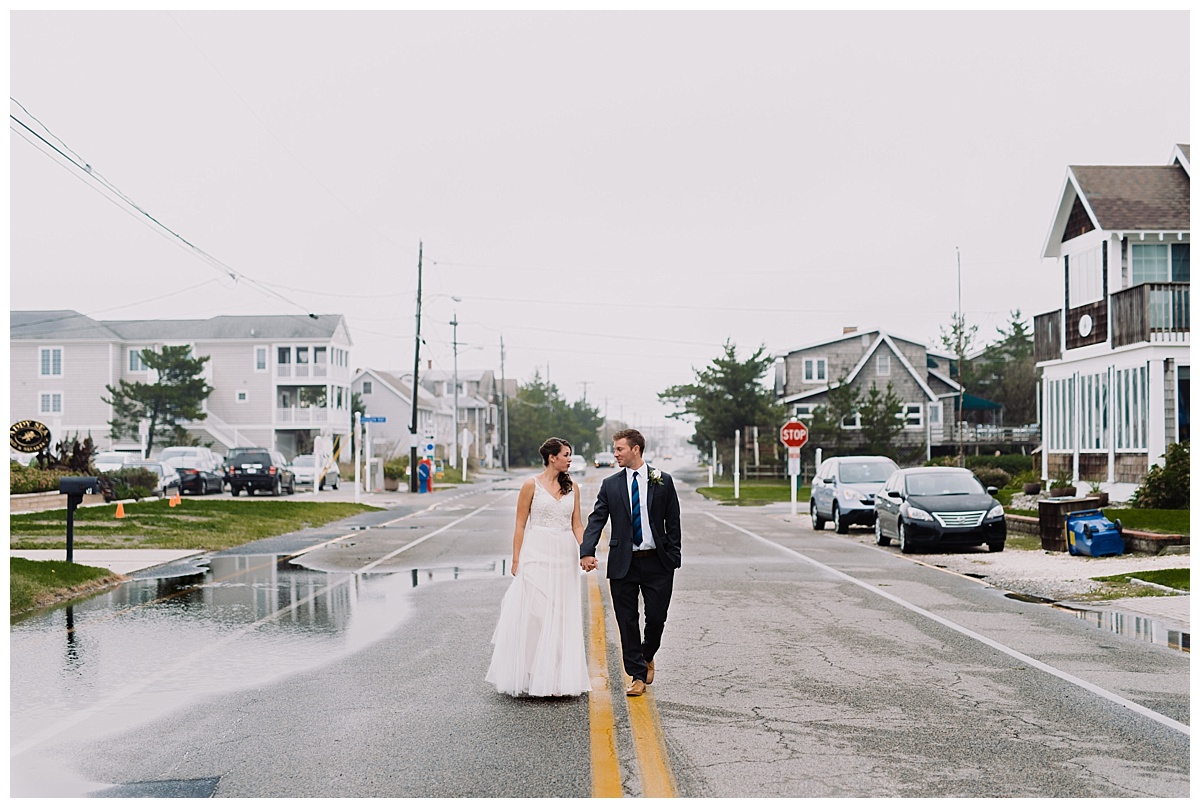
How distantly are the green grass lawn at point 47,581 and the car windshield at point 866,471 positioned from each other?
17.0 metres

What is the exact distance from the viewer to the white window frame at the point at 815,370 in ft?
227

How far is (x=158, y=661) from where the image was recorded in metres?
10.2

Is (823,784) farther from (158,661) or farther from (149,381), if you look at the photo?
(149,381)

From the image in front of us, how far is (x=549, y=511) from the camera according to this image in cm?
866

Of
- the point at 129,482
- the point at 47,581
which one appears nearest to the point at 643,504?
the point at 47,581

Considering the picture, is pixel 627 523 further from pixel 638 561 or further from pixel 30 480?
pixel 30 480

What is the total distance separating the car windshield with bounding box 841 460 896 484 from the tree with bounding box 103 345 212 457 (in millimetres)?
46121

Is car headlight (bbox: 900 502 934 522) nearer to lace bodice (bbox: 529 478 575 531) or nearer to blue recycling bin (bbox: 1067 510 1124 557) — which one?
blue recycling bin (bbox: 1067 510 1124 557)

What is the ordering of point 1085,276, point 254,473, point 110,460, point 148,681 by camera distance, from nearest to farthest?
point 148,681 → point 1085,276 → point 254,473 → point 110,460

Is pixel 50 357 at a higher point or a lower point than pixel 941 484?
higher

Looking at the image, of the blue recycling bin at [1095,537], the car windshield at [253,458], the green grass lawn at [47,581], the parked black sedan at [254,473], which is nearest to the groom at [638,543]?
the green grass lawn at [47,581]

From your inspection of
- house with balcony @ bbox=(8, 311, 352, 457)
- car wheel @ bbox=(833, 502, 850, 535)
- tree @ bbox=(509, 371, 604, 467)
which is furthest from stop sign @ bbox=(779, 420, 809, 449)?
tree @ bbox=(509, 371, 604, 467)

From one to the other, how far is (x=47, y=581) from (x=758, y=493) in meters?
39.4

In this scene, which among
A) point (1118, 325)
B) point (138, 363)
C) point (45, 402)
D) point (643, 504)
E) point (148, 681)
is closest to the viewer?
point (643, 504)
